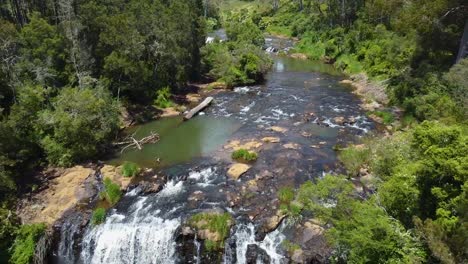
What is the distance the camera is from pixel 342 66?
56906mm

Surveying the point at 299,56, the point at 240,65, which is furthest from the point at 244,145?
the point at 299,56

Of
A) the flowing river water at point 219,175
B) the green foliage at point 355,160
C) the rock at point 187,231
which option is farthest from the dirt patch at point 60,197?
the green foliage at point 355,160

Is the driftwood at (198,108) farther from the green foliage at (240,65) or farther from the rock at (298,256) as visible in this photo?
the rock at (298,256)

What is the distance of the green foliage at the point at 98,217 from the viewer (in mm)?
22031

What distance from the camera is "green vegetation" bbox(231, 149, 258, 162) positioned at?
27.6 meters

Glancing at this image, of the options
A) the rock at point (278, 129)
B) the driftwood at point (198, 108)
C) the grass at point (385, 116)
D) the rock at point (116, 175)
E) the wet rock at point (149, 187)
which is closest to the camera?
the wet rock at point (149, 187)

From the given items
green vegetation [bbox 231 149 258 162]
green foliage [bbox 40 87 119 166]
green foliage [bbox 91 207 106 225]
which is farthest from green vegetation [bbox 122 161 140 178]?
green vegetation [bbox 231 149 258 162]

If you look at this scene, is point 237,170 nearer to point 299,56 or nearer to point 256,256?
point 256,256

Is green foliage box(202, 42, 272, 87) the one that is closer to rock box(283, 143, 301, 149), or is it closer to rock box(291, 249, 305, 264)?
rock box(283, 143, 301, 149)

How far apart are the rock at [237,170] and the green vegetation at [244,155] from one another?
899mm

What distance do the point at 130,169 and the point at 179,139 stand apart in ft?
24.2

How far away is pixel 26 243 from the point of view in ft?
67.6

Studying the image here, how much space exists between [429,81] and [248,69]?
22.3 metres

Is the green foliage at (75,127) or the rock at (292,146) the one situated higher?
the green foliage at (75,127)
